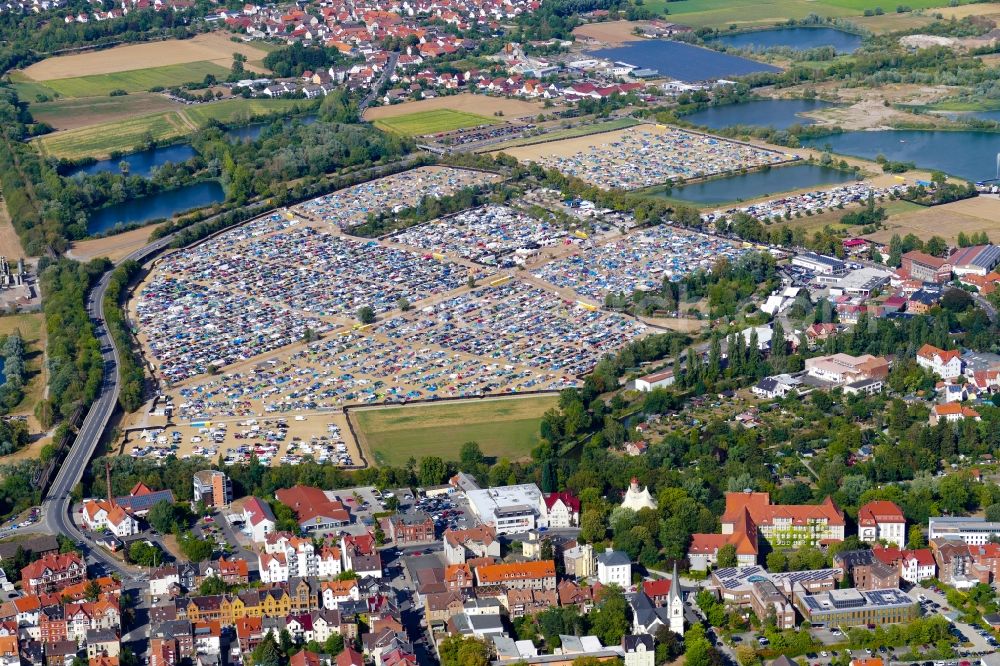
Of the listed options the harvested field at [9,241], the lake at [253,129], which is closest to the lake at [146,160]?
the lake at [253,129]

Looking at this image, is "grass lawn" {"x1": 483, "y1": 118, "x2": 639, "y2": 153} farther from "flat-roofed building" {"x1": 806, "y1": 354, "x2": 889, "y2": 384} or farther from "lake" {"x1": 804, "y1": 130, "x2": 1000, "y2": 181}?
"flat-roofed building" {"x1": 806, "y1": 354, "x2": 889, "y2": 384}

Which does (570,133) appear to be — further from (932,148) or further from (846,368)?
(846,368)

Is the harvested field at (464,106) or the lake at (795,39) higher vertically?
the harvested field at (464,106)

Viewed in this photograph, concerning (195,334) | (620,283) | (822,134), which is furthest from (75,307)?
(822,134)

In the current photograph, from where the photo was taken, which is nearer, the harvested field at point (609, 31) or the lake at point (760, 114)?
the lake at point (760, 114)

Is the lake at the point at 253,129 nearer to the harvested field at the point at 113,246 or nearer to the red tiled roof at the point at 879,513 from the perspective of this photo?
the harvested field at the point at 113,246

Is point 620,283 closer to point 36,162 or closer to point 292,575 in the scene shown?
point 292,575
